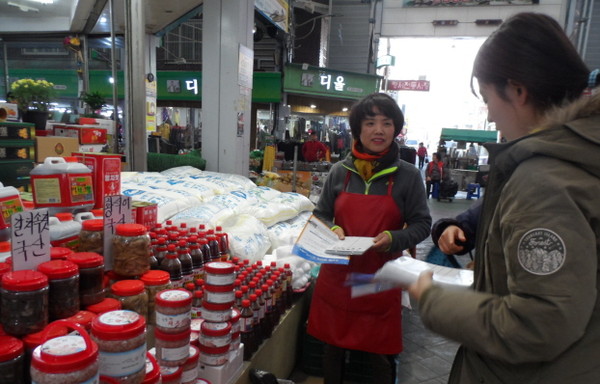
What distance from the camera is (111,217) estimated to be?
1534 millimetres

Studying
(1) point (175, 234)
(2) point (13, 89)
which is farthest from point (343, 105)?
(1) point (175, 234)

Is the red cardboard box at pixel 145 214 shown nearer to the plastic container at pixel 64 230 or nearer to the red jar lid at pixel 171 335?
the plastic container at pixel 64 230

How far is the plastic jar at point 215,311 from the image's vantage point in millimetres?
1508

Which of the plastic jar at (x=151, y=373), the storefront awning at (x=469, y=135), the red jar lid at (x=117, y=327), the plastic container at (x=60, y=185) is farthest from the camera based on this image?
the storefront awning at (x=469, y=135)

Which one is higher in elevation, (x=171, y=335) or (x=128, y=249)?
(x=128, y=249)

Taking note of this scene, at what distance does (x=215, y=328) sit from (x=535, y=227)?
1.21 meters

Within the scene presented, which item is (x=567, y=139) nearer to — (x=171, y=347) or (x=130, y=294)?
(x=171, y=347)

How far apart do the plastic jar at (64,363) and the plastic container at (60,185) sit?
1.06 m

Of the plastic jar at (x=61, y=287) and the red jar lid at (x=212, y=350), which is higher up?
the plastic jar at (x=61, y=287)

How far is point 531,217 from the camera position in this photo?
712 mm

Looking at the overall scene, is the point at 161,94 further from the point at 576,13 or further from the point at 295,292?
the point at 576,13

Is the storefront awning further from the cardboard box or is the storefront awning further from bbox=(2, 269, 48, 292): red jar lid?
bbox=(2, 269, 48, 292): red jar lid

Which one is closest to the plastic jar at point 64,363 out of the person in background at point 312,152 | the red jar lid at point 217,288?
the red jar lid at point 217,288

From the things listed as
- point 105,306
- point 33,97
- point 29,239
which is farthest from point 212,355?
point 33,97
